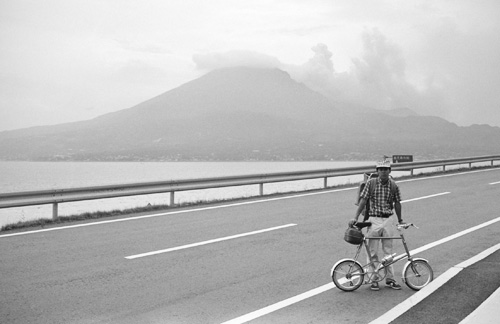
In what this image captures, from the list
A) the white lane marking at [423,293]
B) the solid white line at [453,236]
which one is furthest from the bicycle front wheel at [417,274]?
the solid white line at [453,236]

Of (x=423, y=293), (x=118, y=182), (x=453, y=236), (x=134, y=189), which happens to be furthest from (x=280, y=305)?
(x=118, y=182)

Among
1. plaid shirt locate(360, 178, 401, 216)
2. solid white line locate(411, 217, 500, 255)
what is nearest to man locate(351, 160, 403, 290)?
plaid shirt locate(360, 178, 401, 216)

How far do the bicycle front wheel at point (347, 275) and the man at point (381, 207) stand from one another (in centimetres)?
22

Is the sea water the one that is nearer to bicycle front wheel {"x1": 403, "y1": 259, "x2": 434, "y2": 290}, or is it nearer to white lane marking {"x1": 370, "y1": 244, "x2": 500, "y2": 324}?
white lane marking {"x1": 370, "y1": 244, "x2": 500, "y2": 324}

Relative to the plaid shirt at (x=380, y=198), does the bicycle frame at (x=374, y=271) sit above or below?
below

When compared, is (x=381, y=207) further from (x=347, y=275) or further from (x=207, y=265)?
(x=207, y=265)

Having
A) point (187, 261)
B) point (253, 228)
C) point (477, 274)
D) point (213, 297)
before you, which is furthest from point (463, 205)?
point (213, 297)

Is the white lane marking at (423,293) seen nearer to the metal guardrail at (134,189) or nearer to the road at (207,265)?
the road at (207,265)

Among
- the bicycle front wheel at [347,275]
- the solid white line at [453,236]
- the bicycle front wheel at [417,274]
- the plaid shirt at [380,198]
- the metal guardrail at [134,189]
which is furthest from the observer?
the metal guardrail at [134,189]

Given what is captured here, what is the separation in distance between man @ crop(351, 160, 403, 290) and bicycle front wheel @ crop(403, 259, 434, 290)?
0.17 metres

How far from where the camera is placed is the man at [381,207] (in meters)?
6.56

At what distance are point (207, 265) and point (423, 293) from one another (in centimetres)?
307

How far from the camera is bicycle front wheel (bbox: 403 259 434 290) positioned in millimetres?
6498

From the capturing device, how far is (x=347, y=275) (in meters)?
6.44
